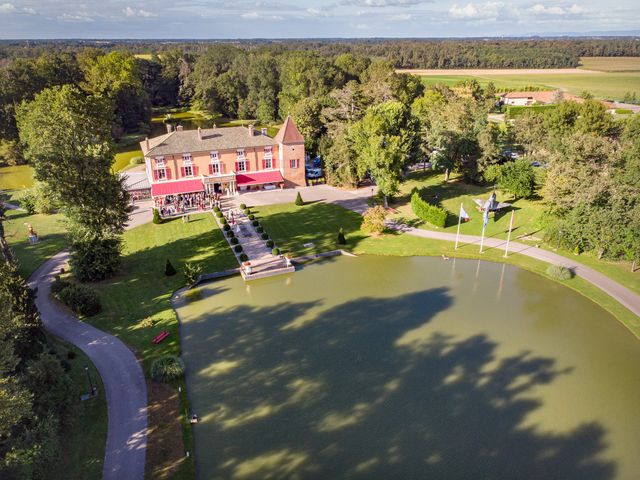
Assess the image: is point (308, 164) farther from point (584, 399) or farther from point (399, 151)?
point (584, 399)

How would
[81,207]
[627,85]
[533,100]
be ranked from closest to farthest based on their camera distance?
[81,207] → [533,100] → [627,85]

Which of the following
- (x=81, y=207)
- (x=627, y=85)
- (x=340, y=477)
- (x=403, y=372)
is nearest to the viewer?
(x=340, y=477)

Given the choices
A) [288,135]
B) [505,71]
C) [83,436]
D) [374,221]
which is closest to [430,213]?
[374,221]

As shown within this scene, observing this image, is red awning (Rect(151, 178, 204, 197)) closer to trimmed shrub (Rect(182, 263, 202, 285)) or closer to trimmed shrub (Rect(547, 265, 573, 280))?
trimmed shrub (Rect(182, 263, 202, 285))

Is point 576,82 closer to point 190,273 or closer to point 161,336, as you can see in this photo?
point 190,273

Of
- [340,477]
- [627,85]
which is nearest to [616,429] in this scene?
[340,477]

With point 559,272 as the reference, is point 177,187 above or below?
above
